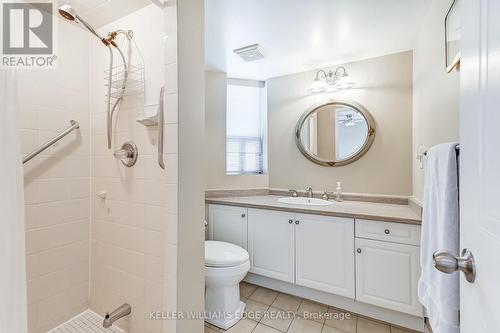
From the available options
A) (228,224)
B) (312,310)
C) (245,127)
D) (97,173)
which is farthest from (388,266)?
(97,173)

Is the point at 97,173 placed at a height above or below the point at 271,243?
above

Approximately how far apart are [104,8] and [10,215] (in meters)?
1.54

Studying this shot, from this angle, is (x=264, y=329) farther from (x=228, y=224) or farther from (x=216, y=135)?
(x=216, y=135)

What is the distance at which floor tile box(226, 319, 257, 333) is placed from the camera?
5.45ft

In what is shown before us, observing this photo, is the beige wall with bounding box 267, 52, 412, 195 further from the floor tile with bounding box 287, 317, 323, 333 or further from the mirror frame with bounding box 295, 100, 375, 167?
the floor tile with bounding box 287, 317, 323, 333

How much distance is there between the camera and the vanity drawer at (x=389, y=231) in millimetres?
1576

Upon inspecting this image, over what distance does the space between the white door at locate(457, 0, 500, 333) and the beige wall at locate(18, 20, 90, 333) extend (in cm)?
203

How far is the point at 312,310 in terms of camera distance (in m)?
1.91

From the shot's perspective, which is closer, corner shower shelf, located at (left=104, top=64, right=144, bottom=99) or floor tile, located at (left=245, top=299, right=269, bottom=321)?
corner shower shelf, located at (left=104, top=64, right=144, bottom=99)

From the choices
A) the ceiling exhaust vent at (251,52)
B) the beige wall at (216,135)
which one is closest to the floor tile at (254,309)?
the beige wall at (216,135)

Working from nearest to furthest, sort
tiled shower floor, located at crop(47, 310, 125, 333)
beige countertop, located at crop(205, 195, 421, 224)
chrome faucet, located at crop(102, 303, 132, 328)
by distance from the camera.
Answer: chrome faucet, located at crop(102, 303, 132, 328)
tiled shower floor, located at crop(47, 310, 125, 333)
beige countertop, located at crop(205, 195, 421, 224)

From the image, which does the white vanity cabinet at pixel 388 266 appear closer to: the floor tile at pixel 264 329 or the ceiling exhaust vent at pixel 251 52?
the floor tile at pixel 264 329

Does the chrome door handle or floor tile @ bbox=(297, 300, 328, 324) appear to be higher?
the chrome door handle

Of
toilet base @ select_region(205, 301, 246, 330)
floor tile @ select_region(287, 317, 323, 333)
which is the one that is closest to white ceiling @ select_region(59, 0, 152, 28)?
toilet base @ select_region(205, 301, 246, 330)
